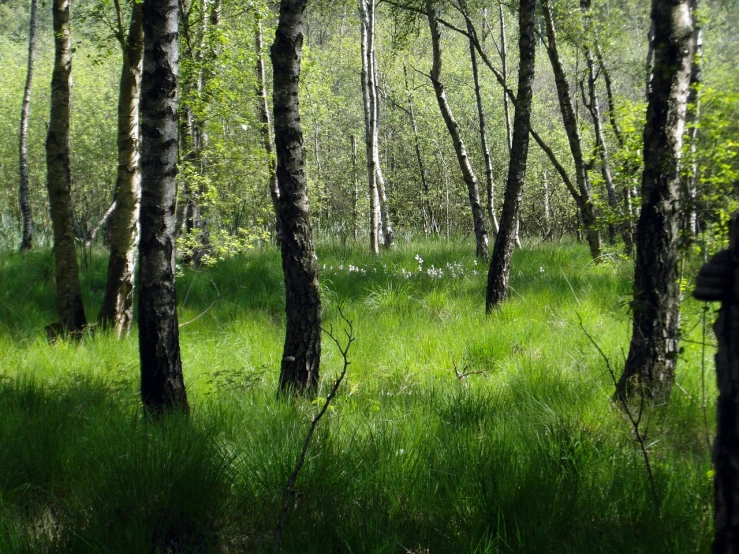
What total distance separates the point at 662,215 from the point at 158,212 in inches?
130

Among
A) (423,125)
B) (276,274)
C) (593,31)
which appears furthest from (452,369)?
(423,125)

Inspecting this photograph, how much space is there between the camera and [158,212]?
3812 millimetres

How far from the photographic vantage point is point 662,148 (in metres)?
4.08

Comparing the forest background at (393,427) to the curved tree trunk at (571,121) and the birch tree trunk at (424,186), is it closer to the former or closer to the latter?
the curved tree trunk at (571,121)

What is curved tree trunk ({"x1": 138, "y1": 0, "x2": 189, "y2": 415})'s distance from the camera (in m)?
3.82

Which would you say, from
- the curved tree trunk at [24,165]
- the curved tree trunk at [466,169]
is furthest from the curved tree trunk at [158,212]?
the curved tree trunk at [24,165]

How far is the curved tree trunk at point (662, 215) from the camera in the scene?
13.1ft

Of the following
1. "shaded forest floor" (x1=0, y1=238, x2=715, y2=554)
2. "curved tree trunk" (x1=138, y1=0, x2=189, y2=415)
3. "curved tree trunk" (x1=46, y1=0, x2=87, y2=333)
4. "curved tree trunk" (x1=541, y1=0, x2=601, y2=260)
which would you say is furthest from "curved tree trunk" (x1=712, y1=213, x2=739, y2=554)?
"curved tree trunk" (x1=541, y1=0, x2=601, y2=260)

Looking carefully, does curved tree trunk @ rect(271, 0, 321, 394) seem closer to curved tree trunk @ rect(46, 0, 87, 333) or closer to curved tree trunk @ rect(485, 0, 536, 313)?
curved tree trunk @ rect(485, 0, 536, 313)

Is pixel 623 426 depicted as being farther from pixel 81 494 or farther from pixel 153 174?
pixel 153 174

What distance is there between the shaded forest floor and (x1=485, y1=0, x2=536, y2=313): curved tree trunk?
113 cm

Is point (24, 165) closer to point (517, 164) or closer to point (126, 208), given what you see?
point (126, 208)

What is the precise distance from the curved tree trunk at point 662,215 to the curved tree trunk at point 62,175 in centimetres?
597

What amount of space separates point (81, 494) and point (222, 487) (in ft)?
2.03
